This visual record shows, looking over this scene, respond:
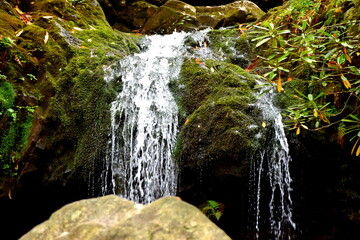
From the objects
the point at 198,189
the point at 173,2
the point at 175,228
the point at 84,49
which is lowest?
the point at 198,189

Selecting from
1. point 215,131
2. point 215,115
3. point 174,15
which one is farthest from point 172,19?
point 215,131

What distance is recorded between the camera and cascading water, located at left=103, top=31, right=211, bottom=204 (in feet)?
13.2

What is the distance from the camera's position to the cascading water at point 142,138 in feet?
13.2

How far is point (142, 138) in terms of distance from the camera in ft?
13.7

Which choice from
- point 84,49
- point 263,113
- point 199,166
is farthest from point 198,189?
point 84,49

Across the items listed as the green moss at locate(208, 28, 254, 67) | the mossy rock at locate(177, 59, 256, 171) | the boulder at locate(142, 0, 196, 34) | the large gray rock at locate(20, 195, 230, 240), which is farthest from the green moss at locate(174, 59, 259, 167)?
the boulder at locate(142, 0, 196, 34)

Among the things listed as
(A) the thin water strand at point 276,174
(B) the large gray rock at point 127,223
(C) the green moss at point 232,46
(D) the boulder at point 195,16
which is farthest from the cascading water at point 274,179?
(D) the boulder at point 195,16

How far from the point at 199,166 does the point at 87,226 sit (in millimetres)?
2174

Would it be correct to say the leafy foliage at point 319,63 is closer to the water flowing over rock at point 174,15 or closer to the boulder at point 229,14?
the boulder at point 229,14

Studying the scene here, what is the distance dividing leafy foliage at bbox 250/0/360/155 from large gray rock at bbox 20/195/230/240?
181 centimetres

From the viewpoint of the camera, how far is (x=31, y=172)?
4266 millimetres

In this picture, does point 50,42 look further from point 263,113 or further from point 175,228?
point 175,228

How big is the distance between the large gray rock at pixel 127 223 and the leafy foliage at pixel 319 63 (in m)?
1.81

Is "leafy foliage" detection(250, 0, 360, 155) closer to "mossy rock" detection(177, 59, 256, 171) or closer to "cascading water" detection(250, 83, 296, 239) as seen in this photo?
"cascading water" detection(250, 83, 296, 239)
